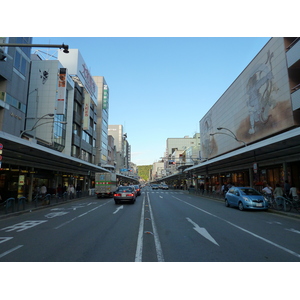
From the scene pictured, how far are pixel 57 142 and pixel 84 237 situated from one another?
1403 inches

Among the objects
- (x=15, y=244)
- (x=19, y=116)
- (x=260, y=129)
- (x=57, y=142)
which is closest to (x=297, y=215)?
(x=15, y=244)

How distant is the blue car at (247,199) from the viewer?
1637cm

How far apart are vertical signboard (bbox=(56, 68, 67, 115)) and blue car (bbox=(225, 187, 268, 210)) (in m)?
31.3

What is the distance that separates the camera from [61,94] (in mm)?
39406

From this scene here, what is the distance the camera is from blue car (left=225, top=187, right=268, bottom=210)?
16366mm

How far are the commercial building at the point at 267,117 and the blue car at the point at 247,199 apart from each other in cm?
412

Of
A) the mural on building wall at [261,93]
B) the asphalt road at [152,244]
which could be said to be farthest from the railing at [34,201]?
the mural on building wall at [261,93]

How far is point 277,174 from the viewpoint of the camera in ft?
89.5

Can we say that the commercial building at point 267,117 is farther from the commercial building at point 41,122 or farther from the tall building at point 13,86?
the tall building at point 13,86

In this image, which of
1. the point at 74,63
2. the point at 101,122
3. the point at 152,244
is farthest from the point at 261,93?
the point at 101,122

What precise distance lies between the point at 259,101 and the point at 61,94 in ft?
102

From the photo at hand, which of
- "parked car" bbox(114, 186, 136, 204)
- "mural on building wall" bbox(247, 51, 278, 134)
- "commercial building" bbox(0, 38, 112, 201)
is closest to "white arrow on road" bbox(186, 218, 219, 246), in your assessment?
"commercial building" bbox(0, 38, 112, 201)

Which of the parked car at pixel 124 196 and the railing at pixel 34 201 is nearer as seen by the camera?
the railing at pixel 34 201

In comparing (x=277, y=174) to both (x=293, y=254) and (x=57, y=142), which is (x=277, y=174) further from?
(x=57, y=142)
